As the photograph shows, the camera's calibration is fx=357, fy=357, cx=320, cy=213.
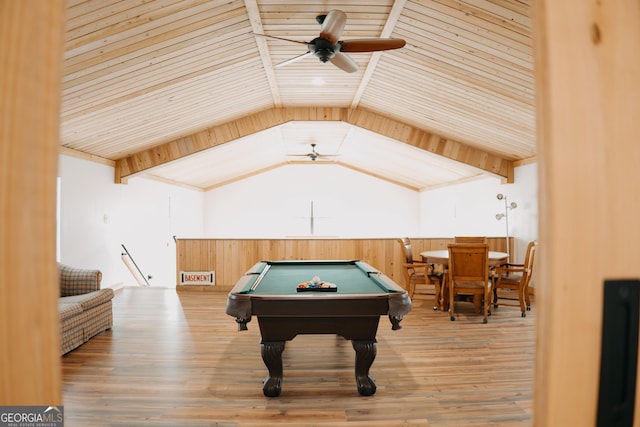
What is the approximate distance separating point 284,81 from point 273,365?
4.16 meters

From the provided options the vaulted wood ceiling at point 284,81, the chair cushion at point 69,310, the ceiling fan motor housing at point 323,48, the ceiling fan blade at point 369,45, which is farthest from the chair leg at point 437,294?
the chair cushion at point 69,310

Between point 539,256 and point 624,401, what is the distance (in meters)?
0.28

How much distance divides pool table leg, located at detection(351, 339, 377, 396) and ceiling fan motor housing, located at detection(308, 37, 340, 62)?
2480 mm

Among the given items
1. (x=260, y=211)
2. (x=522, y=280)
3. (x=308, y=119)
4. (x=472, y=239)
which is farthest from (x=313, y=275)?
(x=260, y=211)

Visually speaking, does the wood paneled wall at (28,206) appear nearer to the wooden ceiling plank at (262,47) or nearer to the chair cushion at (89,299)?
the wooden ceiling plank at (262,47)

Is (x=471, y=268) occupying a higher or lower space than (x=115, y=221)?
lower

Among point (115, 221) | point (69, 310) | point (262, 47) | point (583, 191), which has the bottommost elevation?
point (69, 310)

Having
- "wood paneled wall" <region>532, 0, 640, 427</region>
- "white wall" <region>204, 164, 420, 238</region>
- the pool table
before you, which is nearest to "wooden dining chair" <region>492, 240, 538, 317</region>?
the pool table

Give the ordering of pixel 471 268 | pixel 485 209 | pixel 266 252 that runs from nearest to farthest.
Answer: pixel 471 268 → pixel 266 252 → pixel 485 209

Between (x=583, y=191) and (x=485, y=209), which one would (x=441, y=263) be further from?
(x=583, y=191)

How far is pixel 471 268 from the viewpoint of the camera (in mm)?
4738

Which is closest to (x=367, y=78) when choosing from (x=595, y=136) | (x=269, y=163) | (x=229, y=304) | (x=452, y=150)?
(x=452, y=150)

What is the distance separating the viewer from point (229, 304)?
2574mm

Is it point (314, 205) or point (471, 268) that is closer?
point (471, 268)
